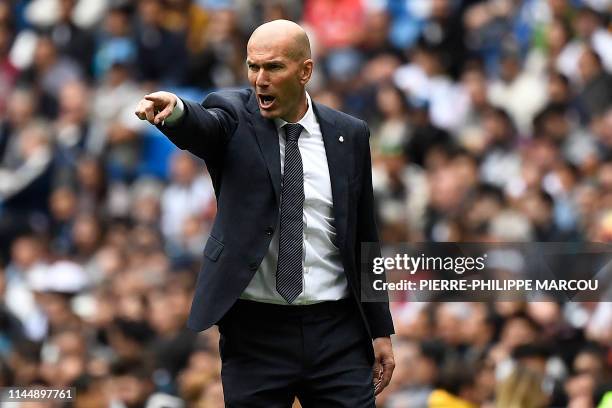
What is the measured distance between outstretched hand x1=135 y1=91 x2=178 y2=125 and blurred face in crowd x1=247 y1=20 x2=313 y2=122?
18.5 inches

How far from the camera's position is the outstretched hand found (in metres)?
5.06

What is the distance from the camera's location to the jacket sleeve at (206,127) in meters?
5.28

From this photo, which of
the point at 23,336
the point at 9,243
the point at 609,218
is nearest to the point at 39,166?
the point at 9,243

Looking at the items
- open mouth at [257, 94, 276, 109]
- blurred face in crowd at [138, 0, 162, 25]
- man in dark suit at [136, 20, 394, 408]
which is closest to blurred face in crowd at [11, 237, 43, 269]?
blurred face in crowd at [138, 0, 162, 25]

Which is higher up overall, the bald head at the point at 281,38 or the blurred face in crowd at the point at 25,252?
the bald head at the point at 281,38

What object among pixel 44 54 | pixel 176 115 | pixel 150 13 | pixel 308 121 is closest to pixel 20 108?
pixel 44 54

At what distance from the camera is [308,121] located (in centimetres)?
583

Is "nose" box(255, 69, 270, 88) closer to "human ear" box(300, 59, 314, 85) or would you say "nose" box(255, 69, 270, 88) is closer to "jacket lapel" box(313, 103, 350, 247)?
"human ear" box(300, 59, 314, 85)

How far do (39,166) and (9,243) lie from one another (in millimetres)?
872

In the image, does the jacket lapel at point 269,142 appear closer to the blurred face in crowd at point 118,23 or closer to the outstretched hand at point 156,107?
the outstretched hand at point 156,107

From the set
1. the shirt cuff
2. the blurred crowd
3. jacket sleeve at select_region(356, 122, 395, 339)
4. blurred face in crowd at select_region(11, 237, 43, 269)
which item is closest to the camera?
the shirt cuff

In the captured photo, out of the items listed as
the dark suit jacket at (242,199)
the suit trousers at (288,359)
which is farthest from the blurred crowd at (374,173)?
the dark suit jacket at (242,199)

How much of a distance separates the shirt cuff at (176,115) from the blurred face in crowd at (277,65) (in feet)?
1.39

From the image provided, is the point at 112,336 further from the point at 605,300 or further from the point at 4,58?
the point at 4,58
